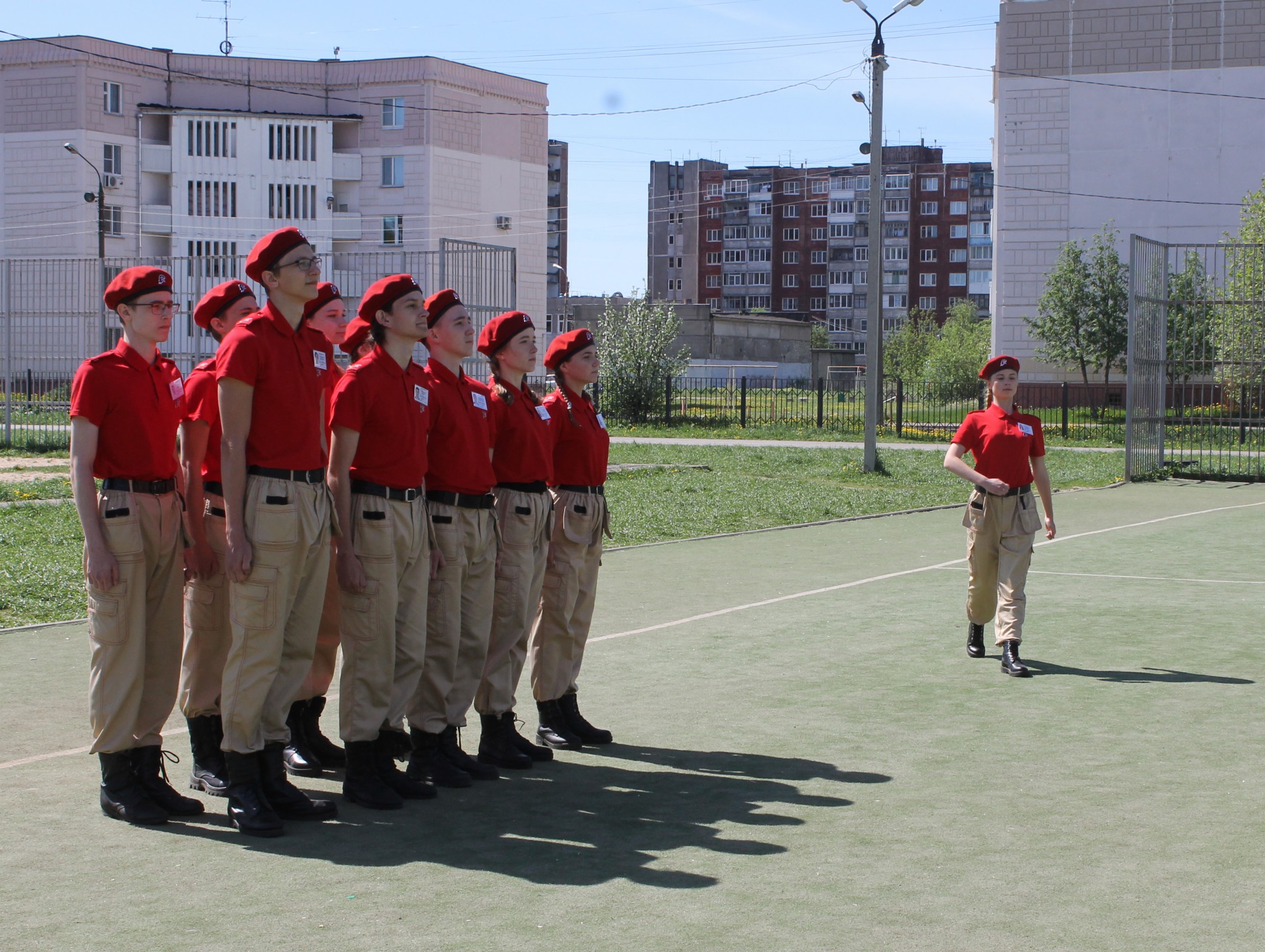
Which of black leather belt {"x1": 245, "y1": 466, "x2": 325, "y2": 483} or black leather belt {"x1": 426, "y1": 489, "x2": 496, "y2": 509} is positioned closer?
black leather belt {"x1": 245, "y1": 466, "x2": 325, "y2": 483}

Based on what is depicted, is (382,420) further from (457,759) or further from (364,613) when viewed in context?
(457,759)

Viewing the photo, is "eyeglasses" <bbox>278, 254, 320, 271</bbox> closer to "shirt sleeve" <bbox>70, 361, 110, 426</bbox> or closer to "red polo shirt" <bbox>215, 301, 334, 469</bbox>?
"red polo shirt" <bbox>215, 301, 334, 469</bbox>

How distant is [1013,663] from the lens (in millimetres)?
8719

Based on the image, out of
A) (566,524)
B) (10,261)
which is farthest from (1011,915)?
(10,261)

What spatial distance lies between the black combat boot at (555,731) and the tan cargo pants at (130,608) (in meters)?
1.83

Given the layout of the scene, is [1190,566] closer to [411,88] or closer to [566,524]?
[566,524]

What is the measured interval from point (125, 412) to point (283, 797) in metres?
1.60

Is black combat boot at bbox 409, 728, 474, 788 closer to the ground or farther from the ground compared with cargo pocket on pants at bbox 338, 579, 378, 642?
closer to the ground

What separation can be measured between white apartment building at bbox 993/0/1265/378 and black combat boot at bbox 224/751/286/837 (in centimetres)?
5345

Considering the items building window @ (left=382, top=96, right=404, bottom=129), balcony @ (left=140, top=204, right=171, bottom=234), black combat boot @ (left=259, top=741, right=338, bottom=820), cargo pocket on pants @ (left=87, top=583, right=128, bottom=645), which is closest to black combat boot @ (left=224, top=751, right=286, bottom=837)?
black combat boot @ (left=259, top=741, right=338, bottom=820)

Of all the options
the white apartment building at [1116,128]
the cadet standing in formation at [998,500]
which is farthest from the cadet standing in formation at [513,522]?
the white apartment building at [1116,128]

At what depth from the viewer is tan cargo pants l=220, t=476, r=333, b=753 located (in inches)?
220

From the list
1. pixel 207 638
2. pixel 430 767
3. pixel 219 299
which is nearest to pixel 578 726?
pixel 430 767

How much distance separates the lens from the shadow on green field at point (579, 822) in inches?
204
